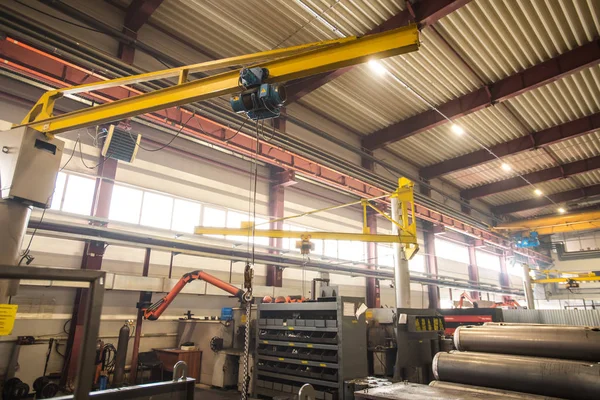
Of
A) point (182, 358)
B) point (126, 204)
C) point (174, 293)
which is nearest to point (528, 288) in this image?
point (182, 358)

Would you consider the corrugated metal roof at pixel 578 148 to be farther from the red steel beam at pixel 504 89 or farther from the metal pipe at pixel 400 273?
the metal pipe at pixel 400 273

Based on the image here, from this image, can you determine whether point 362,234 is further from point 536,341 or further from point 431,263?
point 431,263

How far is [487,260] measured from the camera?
19469 millimetres

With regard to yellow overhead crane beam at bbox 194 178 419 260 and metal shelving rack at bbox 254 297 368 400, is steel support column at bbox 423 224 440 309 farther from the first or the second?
metal shelving rack at bbox 254 297 368 400

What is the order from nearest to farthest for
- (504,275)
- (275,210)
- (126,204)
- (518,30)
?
1. (518,30)
2. (126,204)
3. (275,210)
4. (504,275)

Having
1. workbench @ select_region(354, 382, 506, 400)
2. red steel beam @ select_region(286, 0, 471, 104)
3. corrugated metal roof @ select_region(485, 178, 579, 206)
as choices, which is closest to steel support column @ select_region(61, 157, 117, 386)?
workbench @ select_region(354, 382, 506, 400)

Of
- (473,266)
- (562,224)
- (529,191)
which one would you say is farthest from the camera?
(473,266)

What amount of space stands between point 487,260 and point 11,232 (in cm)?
2050

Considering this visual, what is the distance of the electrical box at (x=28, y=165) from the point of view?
382cm

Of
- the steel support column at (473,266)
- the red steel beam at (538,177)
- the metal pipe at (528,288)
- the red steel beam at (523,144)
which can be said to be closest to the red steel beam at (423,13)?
the red steel beam at (523,144)

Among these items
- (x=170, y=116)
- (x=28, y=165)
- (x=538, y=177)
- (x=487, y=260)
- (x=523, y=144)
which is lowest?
(x=28, y=165)

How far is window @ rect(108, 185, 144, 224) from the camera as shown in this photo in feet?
25.6

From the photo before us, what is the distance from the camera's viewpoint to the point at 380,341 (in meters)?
7.03

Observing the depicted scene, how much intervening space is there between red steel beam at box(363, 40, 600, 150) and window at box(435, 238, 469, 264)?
25.9 feet
